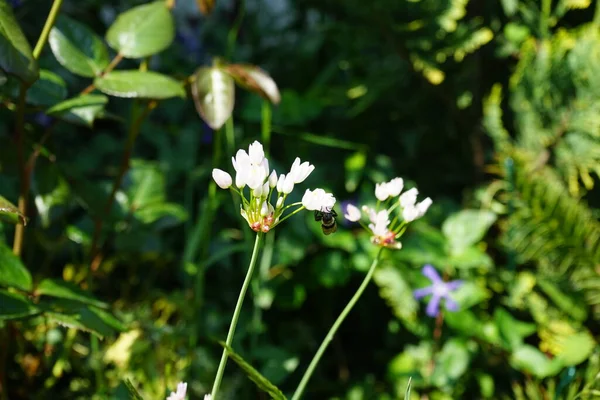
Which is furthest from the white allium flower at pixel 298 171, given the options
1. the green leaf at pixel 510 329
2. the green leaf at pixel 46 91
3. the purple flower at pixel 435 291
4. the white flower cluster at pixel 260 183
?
the green leaf at pixel 510 329

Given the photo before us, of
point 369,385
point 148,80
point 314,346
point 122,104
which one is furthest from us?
point 122,104

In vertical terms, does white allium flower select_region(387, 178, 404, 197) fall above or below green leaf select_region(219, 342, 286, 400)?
above

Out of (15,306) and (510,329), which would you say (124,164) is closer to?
A: (15,306)

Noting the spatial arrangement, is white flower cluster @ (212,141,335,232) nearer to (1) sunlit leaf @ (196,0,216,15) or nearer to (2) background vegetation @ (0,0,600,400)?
(2) background vegetation @ (0,0,600,400)

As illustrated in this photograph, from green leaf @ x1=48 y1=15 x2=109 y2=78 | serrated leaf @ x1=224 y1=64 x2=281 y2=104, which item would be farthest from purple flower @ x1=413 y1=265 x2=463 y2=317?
green leaf @ x1=48 y1=15 x2=109 y2=78

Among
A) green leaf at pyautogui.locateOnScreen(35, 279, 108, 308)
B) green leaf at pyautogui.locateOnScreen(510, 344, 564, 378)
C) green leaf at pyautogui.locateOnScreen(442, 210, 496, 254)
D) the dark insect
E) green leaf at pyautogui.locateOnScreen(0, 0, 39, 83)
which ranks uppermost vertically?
green leaf at pyautogui.locateOnScreen(0, 0, 39, 83)

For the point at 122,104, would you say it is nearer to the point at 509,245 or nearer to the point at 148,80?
the point at 148,80

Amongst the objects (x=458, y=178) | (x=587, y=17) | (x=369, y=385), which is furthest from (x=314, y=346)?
(x=587, y=17)
